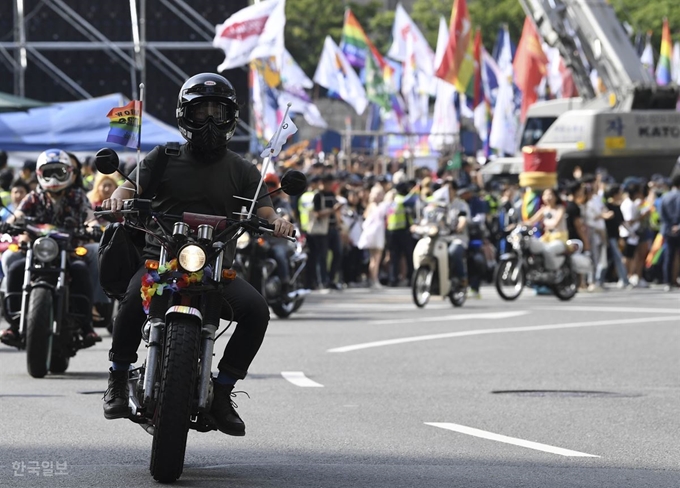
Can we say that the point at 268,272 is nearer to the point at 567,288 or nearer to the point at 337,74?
the point at 567,288

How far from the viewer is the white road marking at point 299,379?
1255cm

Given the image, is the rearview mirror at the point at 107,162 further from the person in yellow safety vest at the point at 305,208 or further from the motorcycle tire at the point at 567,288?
the person in yellow safety vest at the point at 305,208

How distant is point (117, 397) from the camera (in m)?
7.84

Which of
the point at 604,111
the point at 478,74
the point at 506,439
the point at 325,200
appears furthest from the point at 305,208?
the point at 478,74

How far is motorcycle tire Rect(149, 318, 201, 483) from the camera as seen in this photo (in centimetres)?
712

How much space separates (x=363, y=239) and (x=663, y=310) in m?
6.51

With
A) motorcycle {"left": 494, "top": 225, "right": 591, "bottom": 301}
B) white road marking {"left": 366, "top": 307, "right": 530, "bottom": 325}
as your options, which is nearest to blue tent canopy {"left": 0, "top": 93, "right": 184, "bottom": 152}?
motorcycle {"left": 494, "top": 225, "right": 591, "bottom": 301}

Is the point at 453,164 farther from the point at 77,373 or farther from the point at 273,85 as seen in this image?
the point at 77,373

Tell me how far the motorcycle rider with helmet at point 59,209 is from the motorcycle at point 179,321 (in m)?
5.03

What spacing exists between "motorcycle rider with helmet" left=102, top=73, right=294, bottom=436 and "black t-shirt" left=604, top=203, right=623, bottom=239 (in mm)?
20780

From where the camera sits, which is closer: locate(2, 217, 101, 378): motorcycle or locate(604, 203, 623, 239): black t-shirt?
locate(2, 217, 101, 378): motorcycle

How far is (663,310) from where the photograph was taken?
→ 74.1 feet

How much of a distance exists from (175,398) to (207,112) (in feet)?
4.55

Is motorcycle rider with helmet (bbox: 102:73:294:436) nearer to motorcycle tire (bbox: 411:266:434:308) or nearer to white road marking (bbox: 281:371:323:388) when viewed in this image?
white road marking (bbox: 281:371:323:388)
